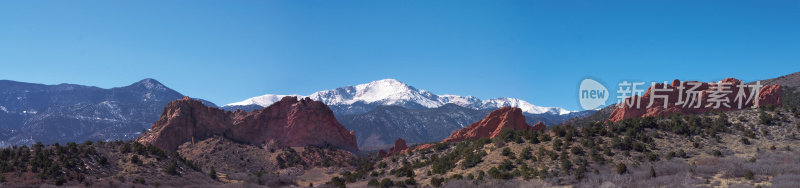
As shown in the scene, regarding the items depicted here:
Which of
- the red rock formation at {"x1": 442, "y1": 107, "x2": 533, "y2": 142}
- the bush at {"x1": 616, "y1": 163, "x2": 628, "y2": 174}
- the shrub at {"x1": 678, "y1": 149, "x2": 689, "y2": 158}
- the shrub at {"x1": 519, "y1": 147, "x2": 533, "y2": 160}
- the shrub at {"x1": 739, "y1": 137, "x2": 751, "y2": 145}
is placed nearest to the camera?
the bush at {"x1": 616, "y1": 163, "x2": 628, "y2": 174}

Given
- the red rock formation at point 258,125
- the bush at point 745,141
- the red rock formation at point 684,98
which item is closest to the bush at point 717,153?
the bush at point 745,141

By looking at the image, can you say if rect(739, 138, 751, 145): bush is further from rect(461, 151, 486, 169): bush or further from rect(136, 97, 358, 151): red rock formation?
rect(136, 97, 358, 151): red rock formation

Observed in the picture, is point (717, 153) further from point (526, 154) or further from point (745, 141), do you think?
point (526, 154)

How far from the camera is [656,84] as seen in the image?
91.1 m

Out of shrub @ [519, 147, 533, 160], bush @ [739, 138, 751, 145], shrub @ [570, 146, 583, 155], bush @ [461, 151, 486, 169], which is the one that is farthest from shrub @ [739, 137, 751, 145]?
bush @ [461, 151, 486, 169]

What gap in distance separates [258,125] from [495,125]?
47546 millimetres

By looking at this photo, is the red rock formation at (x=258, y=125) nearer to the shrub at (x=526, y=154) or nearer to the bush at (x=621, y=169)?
the shrub at (x=526, y=154)

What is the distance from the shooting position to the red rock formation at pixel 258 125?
298 feet

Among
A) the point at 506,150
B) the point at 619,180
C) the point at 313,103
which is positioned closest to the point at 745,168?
the point at 619,180

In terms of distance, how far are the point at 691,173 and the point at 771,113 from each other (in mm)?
28004

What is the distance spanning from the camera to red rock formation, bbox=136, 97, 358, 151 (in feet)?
298

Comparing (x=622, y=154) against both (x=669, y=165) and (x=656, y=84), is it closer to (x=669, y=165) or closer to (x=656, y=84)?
(x=669, y=165)

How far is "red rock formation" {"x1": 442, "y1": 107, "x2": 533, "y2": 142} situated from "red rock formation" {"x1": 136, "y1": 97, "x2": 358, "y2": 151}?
28963mm

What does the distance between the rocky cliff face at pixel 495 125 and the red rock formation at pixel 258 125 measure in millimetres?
28932
